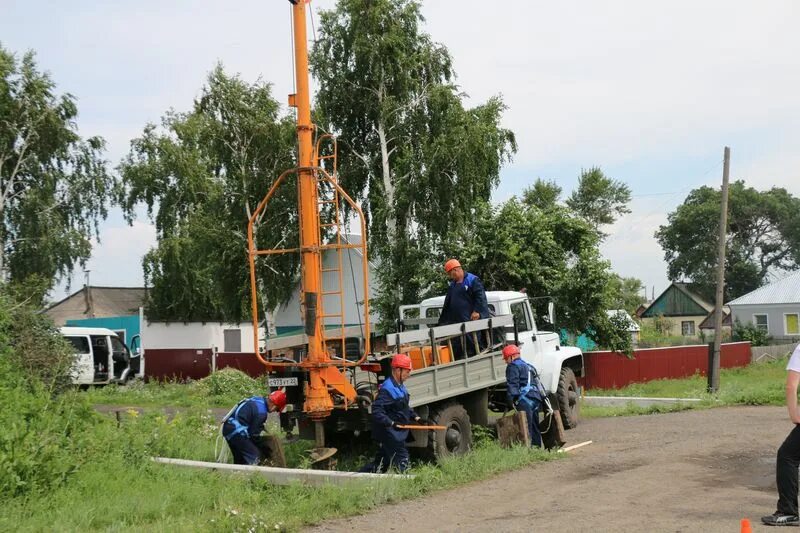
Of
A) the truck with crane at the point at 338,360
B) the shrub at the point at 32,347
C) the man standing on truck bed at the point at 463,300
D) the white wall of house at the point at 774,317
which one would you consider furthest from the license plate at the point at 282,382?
the white wall of house at the point at 774,317

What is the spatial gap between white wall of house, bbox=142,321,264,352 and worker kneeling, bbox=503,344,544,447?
107 ft

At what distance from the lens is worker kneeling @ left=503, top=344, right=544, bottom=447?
11.8 m

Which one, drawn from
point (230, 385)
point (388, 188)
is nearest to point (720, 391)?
point (388, 188)

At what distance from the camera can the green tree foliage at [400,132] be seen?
1056 inches

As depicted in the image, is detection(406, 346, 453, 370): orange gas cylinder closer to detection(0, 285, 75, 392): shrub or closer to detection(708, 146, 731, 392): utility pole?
detection(0, 285, 75, 392): shrub

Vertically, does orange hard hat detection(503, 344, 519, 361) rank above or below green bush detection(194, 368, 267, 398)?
above

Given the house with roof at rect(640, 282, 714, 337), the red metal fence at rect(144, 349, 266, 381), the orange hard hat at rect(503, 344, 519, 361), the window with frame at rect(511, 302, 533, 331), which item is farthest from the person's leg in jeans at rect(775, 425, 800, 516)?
the house with roof at rect(640, 282, 714, 337)

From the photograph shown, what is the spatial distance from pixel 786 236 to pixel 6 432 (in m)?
82.7

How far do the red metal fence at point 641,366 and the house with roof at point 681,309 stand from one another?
44396 millimetres

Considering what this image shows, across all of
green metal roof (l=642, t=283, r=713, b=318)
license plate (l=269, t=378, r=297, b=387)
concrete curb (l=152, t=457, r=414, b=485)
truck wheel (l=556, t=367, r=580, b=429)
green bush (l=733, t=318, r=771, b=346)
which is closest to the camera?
concrete curb (l=152, t=457, r=414, b=485)

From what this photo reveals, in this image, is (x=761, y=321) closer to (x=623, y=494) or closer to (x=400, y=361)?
(x=623, y=494)

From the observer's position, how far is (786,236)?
80938 mm

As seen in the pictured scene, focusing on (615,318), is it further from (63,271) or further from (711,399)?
(63,271)

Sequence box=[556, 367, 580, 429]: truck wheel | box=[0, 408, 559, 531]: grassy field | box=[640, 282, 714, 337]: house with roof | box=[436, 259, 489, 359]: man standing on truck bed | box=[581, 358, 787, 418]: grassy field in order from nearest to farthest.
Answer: box=[0, 408, 559, 531]: grassy field < box=[436, 259, 489, 359]: man standing on truck bed < box=[556, 367, 580, 429]: truck wheel < box=[581, 358, 787, 418]: grassy field < box=[640, 282, 714, 337]: house with roof
